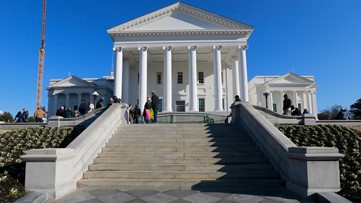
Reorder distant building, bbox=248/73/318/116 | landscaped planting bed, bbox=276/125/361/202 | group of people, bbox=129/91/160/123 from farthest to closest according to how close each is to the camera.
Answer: distant building, bbox=248/73/318/116
group of people, bbox=129/91/160/123
landscaped planting bed, bbox=276/125/361/202

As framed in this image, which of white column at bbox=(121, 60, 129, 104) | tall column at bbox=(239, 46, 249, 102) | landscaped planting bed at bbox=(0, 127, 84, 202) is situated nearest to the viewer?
landscaped planting bed at bbox=(0, 127, 84, 202)

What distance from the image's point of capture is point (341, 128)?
12766mm

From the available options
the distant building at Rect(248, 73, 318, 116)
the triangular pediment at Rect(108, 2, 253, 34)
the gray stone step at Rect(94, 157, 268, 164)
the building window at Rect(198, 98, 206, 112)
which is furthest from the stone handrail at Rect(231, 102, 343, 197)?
the distant building at Rect(248, 73, 318, 116)

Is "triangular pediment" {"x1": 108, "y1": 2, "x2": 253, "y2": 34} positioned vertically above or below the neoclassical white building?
above

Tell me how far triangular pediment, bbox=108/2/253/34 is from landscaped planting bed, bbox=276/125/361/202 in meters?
23.2

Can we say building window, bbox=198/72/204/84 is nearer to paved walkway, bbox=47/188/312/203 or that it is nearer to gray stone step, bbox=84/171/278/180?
gray stone step, bbox=84/171/278/180

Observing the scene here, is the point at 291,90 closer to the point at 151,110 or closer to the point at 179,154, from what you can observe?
the point at 151,110

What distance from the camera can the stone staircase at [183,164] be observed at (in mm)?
6621

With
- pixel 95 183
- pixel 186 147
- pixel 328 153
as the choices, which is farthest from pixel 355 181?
pixel 95 183

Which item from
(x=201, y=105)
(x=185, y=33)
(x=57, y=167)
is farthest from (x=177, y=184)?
(x=201, y=105)

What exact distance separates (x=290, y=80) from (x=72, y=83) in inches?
1693

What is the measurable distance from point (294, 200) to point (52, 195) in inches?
213

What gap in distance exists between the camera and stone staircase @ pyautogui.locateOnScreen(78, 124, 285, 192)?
6.62 metres

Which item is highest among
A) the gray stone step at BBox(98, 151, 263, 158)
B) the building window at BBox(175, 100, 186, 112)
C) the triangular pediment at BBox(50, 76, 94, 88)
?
the triangular pediment at BBox(50, 76, 94, 88)
